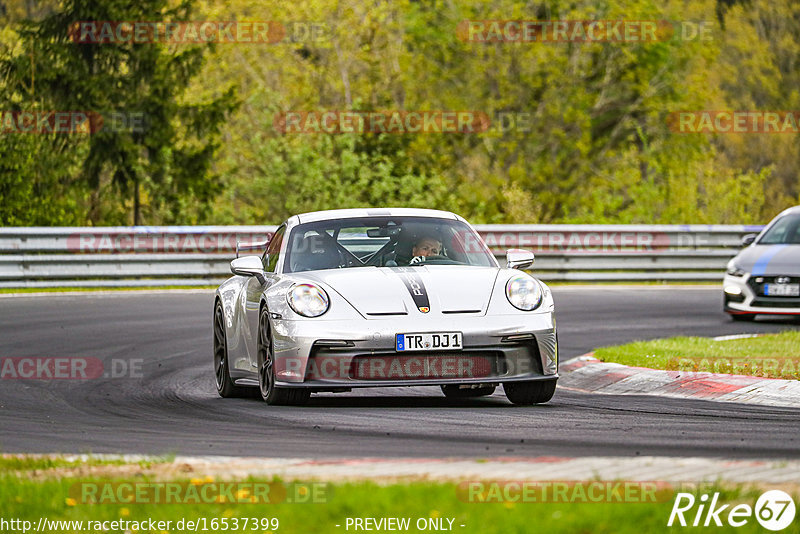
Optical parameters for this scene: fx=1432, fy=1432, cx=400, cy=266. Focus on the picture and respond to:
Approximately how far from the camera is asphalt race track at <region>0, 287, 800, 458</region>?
24.7 feet

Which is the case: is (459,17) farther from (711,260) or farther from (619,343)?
(619,343)

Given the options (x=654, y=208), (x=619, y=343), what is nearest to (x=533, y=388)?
(x=619, y=343)

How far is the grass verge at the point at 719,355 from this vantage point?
1179cm

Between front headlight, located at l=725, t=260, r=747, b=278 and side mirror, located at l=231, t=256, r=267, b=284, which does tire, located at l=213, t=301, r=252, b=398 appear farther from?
front headlight, located at l=725, t=260, r=747, b=278

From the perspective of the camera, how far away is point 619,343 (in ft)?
50.4

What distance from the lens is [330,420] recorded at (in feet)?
29.4

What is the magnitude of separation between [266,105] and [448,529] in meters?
31.2

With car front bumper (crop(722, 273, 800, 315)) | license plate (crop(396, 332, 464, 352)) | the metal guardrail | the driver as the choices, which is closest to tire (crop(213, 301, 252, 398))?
the driver

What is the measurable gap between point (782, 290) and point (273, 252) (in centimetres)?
907

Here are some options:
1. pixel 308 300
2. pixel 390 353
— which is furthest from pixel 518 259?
pixel 308 300

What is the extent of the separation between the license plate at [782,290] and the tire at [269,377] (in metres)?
9.77

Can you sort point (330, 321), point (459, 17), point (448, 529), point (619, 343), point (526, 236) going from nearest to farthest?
point (448, 529) → point (330, 321) → point (619, 343) → point (526, 236) → point (459, 17)

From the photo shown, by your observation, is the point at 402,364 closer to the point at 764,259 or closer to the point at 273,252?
the point at 273,252

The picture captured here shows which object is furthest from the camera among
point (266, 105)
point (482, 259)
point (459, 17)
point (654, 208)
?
point (459, 17)
